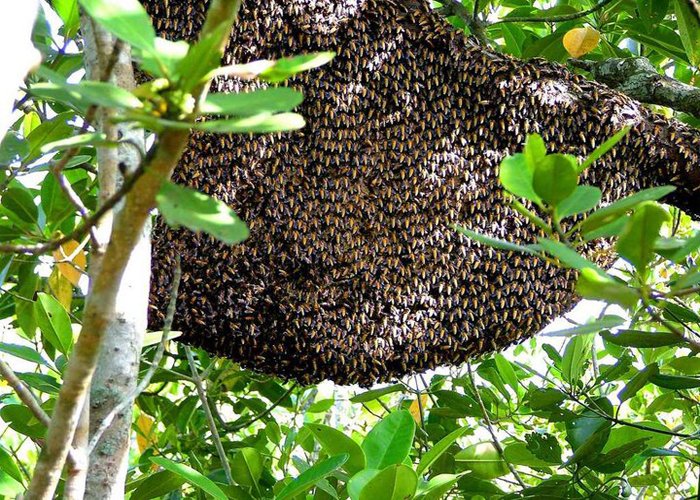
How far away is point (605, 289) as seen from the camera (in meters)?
0.68

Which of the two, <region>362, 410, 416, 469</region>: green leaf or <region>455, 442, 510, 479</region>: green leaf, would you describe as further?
<region>455, 442, 510, 479</region>: green leaf

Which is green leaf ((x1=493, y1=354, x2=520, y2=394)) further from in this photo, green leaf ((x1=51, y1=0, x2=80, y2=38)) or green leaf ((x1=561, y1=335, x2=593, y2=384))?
green leaf ((x1=51, y1=0, x2=80, y2=38))

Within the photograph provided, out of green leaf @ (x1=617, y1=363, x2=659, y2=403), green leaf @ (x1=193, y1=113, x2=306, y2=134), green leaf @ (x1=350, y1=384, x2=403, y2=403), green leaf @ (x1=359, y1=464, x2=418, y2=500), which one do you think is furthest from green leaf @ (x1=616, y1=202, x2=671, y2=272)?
green leaf @ (x1=350, y1=384, x2=403, y2=403)

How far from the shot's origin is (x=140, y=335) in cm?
101

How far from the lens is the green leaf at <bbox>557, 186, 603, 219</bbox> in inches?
28.2

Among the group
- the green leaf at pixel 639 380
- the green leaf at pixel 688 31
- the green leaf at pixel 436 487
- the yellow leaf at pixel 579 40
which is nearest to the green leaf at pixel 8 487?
the green leaf at pixel 436 487

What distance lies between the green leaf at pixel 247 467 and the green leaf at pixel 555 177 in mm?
1070

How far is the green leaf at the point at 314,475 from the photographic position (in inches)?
41.8

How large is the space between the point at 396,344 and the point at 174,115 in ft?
2.86

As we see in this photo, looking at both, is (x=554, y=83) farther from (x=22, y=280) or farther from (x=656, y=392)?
(x=656, y=392)

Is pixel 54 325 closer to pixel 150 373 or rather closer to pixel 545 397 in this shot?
pixel 150 373

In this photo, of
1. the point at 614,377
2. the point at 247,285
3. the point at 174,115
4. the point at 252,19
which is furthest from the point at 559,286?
the point at 174,115

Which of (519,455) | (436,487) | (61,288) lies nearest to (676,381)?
(519,455)

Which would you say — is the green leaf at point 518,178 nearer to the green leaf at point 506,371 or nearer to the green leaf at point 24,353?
the green leaf at point 24,353
